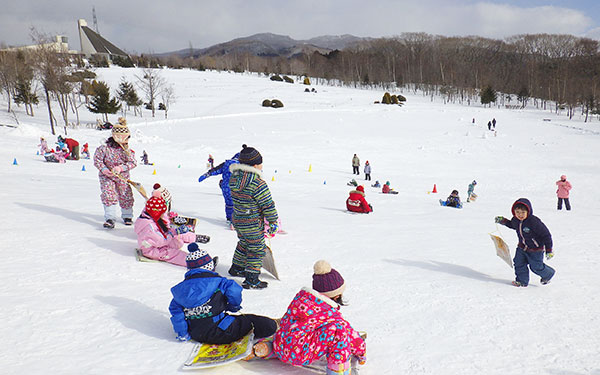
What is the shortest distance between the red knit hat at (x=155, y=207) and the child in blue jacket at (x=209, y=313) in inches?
94.5

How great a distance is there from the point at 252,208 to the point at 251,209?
0.02 metres

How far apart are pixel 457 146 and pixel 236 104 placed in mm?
34816

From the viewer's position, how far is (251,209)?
186 inches

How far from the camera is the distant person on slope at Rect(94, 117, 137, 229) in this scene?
6.56 meters

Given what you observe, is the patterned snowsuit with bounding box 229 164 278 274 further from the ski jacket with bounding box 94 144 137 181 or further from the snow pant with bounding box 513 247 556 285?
the snow pant with bounding box 513 247 556 285

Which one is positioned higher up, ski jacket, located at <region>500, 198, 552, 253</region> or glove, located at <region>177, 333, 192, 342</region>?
ski jacket, located at <region>500, 198, 552, 253</region>

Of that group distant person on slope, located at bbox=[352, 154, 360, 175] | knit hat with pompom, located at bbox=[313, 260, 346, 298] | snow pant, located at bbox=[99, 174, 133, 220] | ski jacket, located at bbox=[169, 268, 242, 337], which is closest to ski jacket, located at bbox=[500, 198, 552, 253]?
knit hat with pompom, located at bbox=[313, 260, 346, 298]

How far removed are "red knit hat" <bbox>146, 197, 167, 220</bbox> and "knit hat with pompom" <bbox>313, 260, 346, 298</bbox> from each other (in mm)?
3240

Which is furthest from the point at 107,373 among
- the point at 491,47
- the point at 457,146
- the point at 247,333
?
the point at 491,47

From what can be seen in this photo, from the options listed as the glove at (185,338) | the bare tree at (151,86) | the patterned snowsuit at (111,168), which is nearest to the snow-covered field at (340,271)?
the glove at (185,338)

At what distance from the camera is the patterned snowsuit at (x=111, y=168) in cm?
657

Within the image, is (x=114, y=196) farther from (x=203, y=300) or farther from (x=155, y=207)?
(x=203, y=300)

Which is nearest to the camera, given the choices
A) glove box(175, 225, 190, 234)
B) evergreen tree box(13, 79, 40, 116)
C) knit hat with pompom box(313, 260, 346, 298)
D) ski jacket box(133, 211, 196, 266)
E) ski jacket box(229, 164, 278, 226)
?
knit hat with pompom box(313, 260, 346, 298)

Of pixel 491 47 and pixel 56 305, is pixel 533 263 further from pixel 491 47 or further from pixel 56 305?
pixel 491 47
